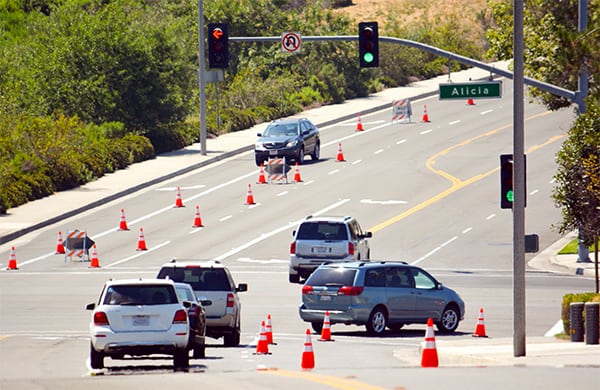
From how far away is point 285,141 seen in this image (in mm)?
56406

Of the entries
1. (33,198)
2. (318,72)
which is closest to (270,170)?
(33,198)

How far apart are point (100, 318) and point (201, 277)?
4.88 metres

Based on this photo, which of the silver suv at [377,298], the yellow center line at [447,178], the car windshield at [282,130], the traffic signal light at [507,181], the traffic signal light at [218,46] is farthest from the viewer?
the car windshield at [282,130]

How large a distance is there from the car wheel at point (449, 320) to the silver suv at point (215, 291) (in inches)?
211

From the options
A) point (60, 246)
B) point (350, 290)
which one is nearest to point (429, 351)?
point (350, 290)

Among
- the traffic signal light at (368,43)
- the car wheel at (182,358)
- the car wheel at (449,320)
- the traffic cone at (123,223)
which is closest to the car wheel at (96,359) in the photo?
the car wheel at (182,358)

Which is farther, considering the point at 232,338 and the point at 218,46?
the point at 218,46

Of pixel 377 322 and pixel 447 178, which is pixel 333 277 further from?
pixel 447 178

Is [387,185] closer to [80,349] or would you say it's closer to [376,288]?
[376,288]

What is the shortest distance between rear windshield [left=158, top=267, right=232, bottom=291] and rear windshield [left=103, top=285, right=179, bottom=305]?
13.0ft

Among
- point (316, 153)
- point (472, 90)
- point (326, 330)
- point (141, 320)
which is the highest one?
point (472, 90)

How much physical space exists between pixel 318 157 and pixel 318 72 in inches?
856

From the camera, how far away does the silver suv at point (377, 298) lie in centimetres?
2909

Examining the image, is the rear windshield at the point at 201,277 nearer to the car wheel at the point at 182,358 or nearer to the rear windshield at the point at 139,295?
the rear windshield at the point at 139,295
